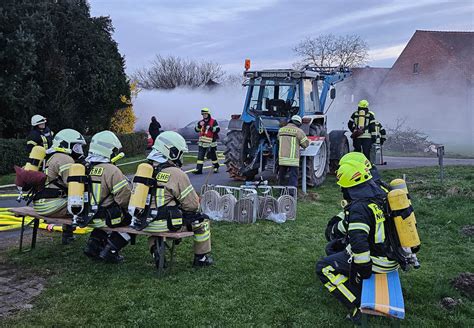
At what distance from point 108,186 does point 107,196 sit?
132 millimetres

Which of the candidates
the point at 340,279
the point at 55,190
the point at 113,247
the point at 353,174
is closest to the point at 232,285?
Answer: the point at 340,279

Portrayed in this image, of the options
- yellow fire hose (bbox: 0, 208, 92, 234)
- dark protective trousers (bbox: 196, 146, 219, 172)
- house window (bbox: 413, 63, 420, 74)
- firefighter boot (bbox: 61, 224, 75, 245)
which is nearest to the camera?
firefighter boot (bbox: 61, 224, 75, 245)

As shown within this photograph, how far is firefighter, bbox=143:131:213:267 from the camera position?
518 centimetres

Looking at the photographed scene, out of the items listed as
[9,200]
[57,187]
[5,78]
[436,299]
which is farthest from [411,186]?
[5,78]

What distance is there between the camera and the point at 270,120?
10.9 metres

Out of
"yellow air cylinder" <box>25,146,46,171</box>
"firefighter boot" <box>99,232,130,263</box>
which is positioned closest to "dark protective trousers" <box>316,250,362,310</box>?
"firefighter boot" <box>99,232,130,263</box>

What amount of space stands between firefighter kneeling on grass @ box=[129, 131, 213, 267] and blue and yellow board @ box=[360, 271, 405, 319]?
2215 millimetres

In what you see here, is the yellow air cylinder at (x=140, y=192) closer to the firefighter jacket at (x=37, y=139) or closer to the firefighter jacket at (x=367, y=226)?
A: the firefighter jacket at (x=367, y=226)

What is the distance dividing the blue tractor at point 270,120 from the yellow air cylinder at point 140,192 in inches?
229

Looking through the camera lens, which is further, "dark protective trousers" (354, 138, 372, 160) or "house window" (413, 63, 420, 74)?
"house window" (413, 63, 420, 74)

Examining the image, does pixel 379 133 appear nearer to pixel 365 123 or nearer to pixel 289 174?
pixel 365 123

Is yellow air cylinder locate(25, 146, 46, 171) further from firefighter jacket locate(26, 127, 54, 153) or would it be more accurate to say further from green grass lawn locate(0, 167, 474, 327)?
firefighter jacket locate(26, 127, 54, 153)

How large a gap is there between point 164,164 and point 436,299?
10.8 ft

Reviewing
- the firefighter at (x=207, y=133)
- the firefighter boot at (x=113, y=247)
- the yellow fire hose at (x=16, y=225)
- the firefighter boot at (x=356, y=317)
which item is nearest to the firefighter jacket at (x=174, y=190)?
the firefighter boot at (x=113, y=247)
